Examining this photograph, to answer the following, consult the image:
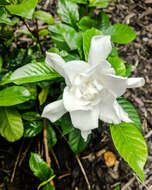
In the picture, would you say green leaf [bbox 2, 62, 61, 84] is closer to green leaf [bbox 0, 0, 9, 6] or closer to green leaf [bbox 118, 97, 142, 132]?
green leaf [bbox 0, 0, 9, 6]

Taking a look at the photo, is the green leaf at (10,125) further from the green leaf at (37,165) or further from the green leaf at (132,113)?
the green leaf at (132,113)

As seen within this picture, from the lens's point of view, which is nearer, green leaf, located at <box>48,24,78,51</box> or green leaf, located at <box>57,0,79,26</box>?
green leaf, located at <box>48,24,78,51</box>

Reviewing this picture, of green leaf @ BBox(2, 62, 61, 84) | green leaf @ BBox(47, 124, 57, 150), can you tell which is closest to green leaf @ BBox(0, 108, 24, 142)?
Answer: green leaf @ BBox(47, 124, 57, 150)

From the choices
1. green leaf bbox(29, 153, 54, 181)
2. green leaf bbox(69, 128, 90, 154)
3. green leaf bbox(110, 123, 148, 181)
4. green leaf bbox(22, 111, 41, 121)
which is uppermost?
green leaf bbox(110, 123, 148, 181)

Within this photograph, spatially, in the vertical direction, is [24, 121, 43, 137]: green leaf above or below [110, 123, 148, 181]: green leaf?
below

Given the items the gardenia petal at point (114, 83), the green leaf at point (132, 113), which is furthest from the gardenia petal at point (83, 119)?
the green leaf at point (132, 113)

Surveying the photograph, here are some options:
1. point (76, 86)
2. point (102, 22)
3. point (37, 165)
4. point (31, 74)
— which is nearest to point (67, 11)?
point (102, 22)

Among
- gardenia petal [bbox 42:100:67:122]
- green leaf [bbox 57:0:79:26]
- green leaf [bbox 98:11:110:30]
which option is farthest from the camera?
green leaf [bbox 98:11:110:30]

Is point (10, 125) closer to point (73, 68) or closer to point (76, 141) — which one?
point (76, 141)
